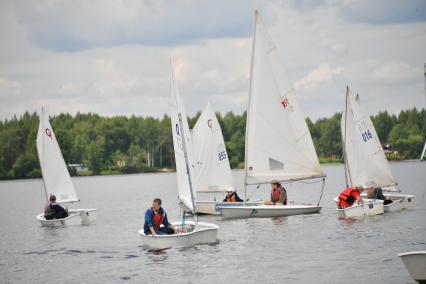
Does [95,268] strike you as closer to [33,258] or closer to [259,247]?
[33,258]

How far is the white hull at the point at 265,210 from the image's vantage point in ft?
125

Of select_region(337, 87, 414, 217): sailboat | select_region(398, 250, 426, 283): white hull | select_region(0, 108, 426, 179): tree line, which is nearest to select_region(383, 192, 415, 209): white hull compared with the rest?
select_region(337, 87, 414, 217): sailboat

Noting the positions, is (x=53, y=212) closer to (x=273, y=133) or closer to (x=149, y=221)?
(x=273, y=133)

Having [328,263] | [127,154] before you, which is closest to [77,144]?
[127,154]

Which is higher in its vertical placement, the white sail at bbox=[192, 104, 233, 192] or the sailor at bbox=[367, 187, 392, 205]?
the white sail at bbox=[192, 104, 233, 192]

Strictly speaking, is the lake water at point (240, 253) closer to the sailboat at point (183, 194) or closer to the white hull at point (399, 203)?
the sailboat at point (183, 194)

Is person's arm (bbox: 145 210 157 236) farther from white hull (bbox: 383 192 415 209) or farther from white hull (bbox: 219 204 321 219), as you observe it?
white hull (bbox: 383 192 415 209)

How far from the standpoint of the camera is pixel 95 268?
92.4 ft

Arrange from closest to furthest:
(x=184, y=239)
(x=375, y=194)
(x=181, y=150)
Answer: (x=184, y=239), (x=181, y=150), (x=375, y=194)

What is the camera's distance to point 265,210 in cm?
3812

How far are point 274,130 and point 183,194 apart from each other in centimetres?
996

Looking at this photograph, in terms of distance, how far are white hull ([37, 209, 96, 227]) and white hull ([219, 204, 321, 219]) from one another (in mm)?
7809

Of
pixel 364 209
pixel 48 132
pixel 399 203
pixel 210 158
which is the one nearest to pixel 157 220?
pixel 364 209

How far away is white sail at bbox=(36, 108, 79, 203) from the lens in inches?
1790
